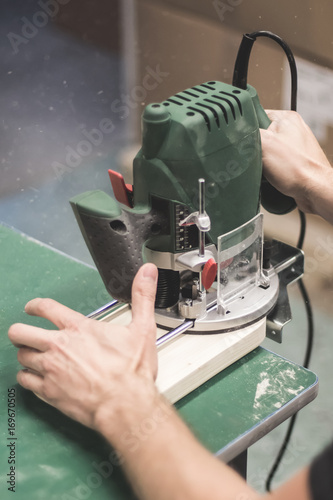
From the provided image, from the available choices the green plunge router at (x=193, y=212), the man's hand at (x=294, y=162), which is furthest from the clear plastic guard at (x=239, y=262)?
the man's hand at (x=294, y=162)

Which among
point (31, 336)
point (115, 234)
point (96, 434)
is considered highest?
point (115, 234)

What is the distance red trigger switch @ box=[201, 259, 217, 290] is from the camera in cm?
111

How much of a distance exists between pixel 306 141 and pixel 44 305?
59 centimetres

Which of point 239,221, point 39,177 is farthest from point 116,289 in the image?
point 39,177

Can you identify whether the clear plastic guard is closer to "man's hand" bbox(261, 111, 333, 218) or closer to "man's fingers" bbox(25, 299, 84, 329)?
"man's hand" bbox(261, 111, 333, 218)

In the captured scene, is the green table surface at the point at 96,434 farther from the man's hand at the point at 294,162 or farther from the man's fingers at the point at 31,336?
the man's hand at the point at 294,162

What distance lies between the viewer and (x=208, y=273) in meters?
1.11

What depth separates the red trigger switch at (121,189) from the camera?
Answer: 112 centimetres

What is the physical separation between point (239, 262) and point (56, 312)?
349mm

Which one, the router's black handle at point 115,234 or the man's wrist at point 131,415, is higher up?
the router's black handle at point 115,234

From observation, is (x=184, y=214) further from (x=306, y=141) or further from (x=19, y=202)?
(x=19, y=202)

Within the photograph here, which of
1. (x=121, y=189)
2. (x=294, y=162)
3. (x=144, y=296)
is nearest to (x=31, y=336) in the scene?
(x=144, y=296)

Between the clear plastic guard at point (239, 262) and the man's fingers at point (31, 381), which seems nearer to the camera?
the man's fingers at point (31, 381)

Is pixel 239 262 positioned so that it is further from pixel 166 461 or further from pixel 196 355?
pixel 166 461
